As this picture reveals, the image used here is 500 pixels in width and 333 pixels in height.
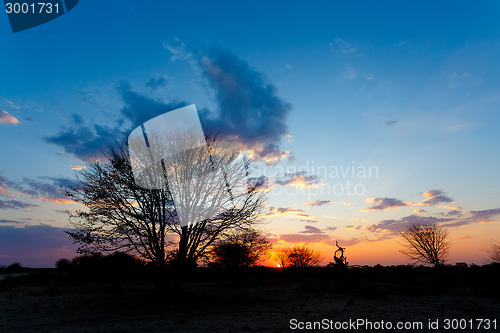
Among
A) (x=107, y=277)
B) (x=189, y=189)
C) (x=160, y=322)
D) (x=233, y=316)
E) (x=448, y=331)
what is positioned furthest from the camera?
(x=107, y=277)

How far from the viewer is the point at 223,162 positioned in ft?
→ 55.4

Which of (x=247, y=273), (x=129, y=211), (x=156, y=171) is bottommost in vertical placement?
(x=247, y=273)

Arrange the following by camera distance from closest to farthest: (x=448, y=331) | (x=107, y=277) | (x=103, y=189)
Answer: (x=448, y=331)
(x=103, y=189)
(x=107, y=277)

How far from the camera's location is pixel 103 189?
1503 cm

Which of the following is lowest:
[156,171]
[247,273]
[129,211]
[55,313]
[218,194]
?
[247,273]

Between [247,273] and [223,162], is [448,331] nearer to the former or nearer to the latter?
[223,162]

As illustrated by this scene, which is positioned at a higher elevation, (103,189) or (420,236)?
(103,189)

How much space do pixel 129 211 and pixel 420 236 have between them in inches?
1751

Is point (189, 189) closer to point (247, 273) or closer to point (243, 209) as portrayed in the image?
point (243, 209)

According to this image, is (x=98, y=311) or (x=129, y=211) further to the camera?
(x=129, y=211)

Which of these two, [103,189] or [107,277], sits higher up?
[103,189]

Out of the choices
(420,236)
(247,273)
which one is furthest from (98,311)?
(420,236)

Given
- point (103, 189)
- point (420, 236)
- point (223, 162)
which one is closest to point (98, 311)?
point (103, 189)

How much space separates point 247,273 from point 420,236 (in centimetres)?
2907
